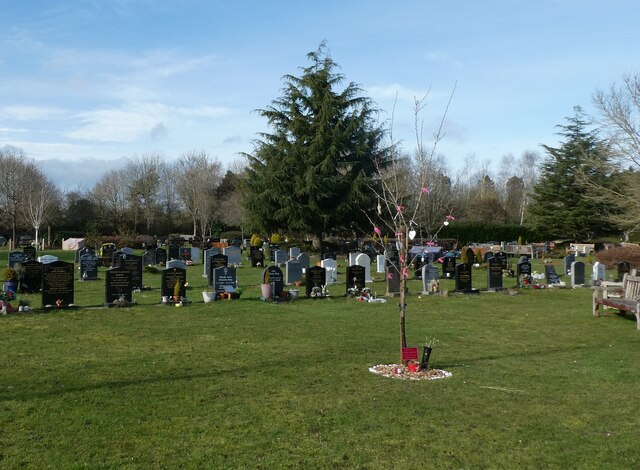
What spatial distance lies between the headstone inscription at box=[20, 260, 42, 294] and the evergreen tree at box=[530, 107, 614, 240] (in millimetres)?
42851

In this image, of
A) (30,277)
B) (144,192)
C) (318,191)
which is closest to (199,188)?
(144,192)

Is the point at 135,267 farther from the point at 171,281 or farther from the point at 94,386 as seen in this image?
the point at 94,386

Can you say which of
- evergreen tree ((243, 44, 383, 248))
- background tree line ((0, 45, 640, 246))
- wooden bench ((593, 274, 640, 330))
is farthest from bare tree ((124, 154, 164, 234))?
wooden bench ((593, 274, 640, 330))

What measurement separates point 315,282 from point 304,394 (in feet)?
35.8

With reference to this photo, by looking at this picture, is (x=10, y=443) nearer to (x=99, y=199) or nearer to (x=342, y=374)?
(x=342, y=374)

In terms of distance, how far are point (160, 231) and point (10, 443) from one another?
62281 mm

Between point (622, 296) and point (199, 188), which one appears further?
point (199, 188)

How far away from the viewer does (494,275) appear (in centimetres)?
2102

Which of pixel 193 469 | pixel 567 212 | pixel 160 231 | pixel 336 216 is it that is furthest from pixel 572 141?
pixel 193 469

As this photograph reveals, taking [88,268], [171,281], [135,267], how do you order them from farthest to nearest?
[88,268] → [135,267] → [171,281]

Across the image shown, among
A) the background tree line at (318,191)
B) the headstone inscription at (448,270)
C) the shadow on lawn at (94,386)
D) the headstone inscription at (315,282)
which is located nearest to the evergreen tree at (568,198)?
the background tree line at (318,191)

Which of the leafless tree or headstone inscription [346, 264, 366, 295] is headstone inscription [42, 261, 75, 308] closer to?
headstone inscription [346, 264, 366, 295]

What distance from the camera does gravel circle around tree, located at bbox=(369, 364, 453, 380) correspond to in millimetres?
8695

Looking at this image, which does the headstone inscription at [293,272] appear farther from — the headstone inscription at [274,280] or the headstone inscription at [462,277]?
the headstone inscription at [462,277]
